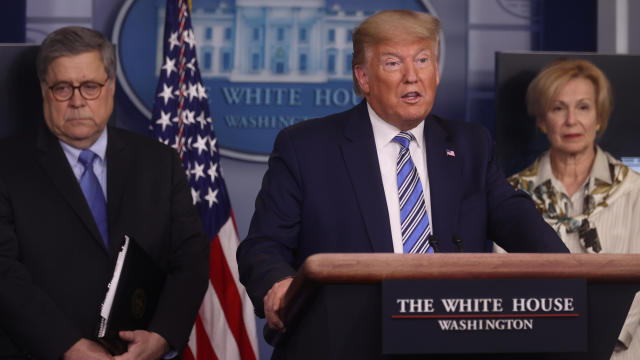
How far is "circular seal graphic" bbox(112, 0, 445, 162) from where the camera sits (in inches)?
167

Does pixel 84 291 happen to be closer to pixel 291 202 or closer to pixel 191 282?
pixel 191 282

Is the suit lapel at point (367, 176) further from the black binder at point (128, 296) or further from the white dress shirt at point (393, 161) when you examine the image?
the black binder at point (128, 296)

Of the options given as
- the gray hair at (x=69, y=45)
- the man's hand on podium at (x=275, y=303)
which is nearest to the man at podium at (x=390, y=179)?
the man's hand on podium at (x=275, y=303)

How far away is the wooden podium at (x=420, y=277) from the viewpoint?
1.17 meters

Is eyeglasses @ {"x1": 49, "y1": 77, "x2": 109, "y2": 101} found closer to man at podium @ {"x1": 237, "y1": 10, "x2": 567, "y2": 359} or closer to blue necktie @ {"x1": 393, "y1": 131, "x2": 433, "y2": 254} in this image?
man at podium @ {"x1": 237, "y1": 10, "x2": 567, "y2": 359}

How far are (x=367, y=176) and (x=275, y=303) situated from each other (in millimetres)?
545

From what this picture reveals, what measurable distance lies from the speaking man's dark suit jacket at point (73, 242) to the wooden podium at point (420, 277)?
1470mm

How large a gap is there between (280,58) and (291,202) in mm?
2476

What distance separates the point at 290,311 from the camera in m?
1.39

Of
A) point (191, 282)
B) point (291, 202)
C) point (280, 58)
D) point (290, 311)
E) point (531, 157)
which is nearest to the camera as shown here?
point (290, 311)

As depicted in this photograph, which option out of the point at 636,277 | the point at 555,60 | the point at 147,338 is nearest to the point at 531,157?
the point at 555,60

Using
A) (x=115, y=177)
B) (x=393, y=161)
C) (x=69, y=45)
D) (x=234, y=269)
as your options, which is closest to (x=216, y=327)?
(x=234, y=269)

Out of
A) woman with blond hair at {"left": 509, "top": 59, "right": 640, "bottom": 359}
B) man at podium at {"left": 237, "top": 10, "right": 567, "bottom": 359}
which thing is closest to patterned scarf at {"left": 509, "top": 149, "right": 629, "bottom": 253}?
woman with blond hair at {"left": 509, "top": 59, "right": 640, "bottom": 359}

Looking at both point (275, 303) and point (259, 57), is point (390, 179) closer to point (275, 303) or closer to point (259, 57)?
point (275, 303)
